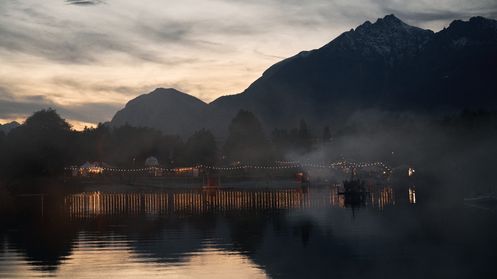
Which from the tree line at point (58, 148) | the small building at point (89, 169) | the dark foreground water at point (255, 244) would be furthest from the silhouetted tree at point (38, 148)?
the dark foreground water at point (255, 244)

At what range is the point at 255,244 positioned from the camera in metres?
42.8

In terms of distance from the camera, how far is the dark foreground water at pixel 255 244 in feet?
108

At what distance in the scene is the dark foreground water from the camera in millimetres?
32781

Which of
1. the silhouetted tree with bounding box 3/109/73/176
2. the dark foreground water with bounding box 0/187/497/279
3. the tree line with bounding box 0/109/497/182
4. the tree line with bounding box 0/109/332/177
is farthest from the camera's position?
the tree line with bounding box 0/109/332/177

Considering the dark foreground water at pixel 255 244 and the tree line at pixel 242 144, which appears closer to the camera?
the dark foreground water at pixel 255 244

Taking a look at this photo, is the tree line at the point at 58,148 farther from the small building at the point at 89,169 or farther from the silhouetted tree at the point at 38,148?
the small building at the point at 89,169

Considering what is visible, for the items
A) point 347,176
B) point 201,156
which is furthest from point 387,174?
point 201,156

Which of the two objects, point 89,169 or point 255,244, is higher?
point 89,169

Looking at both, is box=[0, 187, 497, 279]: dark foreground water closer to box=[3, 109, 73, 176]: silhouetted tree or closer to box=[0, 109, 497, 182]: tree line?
box=[0, 109, 497, 182]: tree line

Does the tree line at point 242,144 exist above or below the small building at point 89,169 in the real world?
above

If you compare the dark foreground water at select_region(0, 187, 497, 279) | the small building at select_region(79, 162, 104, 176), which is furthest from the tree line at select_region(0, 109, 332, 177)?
the dark foreground water at select_region(0, 187, 497, 279)

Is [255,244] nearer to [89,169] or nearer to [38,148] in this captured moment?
[38,148]

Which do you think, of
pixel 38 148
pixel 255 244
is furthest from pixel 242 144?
pixel 255 244

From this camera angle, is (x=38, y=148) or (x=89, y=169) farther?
(x=89, y=169)
